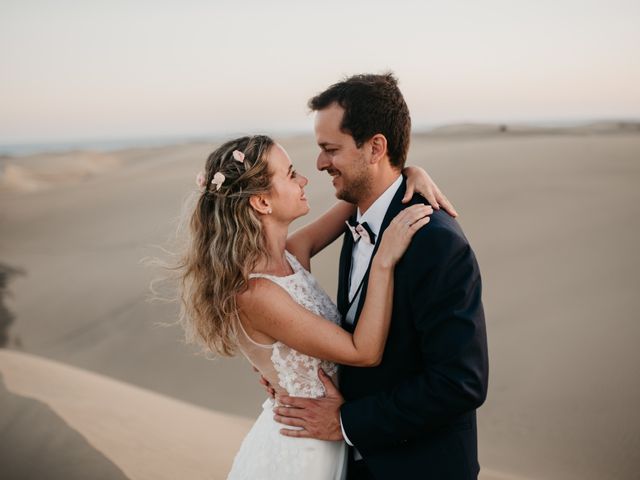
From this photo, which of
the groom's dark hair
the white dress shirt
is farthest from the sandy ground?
the groom's dark hair

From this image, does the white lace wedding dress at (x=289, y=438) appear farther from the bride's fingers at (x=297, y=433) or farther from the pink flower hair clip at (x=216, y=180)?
the pink flower hair clip at (x=216, y=180)

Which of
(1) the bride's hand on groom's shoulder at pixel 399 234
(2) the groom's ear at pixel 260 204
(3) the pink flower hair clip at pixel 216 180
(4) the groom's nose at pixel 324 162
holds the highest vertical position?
(4) the groom's nose at pixel 324 162

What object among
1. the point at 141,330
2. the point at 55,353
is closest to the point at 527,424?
the point at 141,330

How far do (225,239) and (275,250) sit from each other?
0.30m

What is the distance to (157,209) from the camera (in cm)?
1742

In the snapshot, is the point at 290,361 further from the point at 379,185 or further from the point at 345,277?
the point at 379,185

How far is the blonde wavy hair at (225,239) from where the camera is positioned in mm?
2803

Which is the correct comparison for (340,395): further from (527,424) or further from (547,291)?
(547,291)

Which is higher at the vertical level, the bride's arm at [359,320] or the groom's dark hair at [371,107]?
the groom's dark hair at [371,107]

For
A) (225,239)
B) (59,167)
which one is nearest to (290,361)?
(225,239)

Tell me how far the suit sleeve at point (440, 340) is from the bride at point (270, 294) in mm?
118

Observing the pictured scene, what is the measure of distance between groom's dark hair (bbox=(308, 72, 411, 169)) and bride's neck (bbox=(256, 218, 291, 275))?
0.60 m

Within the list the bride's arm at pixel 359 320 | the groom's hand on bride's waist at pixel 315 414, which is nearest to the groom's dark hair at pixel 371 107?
the bride's arm at pixel 359 320

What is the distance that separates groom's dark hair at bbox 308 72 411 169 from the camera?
2.99 meters
